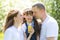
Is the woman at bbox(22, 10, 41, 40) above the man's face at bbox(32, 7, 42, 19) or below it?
below

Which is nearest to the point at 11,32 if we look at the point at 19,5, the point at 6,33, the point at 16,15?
the point at 6,33

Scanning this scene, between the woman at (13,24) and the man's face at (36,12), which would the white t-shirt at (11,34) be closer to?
the woman at (13,24)

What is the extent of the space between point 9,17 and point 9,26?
13 cm

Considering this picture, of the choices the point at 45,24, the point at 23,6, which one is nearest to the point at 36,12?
the point at 45,24

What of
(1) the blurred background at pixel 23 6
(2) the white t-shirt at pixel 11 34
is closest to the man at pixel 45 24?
(2) the white t-shirt at pixel 11 34

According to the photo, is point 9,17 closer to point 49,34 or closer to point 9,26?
point 9,26

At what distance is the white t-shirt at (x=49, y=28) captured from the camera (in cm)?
318

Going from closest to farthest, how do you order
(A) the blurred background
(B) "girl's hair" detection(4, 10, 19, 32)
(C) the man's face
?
1. (B) "girl's hair" detection(4, 10, 19, 32)
2. (C) the man's face
3. (A) the blurred background

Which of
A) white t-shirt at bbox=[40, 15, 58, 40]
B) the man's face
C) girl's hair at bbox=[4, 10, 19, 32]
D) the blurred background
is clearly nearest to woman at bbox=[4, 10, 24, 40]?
girl's hair at bbox=[4, 10, 19, 32]

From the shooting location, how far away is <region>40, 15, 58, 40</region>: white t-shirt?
3.18m

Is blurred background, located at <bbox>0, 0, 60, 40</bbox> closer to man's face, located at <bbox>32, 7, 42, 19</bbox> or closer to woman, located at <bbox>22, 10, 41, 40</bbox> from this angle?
woman, located at <bbox>22, 10, 41, 40</bbox>

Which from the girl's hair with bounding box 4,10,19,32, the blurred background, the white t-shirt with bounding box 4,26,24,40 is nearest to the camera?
the white t-shirt with bounding box 4,26,24,40

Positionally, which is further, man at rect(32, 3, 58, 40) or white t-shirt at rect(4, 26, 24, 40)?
man at rect(32, 3, 58, 40)

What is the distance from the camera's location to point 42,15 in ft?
10.7
